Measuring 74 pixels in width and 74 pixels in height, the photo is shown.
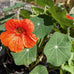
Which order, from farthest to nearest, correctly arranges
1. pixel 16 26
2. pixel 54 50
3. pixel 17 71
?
pixel 17 71 → pixel 54 50 → pixel 16 26

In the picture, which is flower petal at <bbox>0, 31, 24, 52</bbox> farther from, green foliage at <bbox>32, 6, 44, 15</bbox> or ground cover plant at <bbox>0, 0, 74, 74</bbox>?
green foliage at <bbox>32, 6, 44, 15</bbox>

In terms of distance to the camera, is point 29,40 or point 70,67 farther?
point 70,67

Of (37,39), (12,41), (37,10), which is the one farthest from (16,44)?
(37,10)

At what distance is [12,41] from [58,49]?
1.08ft

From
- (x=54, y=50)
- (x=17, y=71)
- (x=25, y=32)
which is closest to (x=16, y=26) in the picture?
(x=25, y=32)

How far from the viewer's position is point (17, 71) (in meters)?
1.14

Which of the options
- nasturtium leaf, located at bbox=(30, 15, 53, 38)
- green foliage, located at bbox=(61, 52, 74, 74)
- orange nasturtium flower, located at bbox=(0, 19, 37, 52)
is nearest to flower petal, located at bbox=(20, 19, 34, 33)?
orange nasturtium flower, located at bbox=(0, 19, 37, 52)

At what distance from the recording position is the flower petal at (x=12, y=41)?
0.88 metres

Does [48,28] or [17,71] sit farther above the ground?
[48,28]

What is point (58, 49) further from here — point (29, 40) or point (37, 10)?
point (37, 10)

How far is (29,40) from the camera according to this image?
0.88 meters

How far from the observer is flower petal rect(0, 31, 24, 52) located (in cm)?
88

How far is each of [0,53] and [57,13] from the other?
2.32ft

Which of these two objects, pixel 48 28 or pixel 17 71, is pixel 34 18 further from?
pixel 17 71
